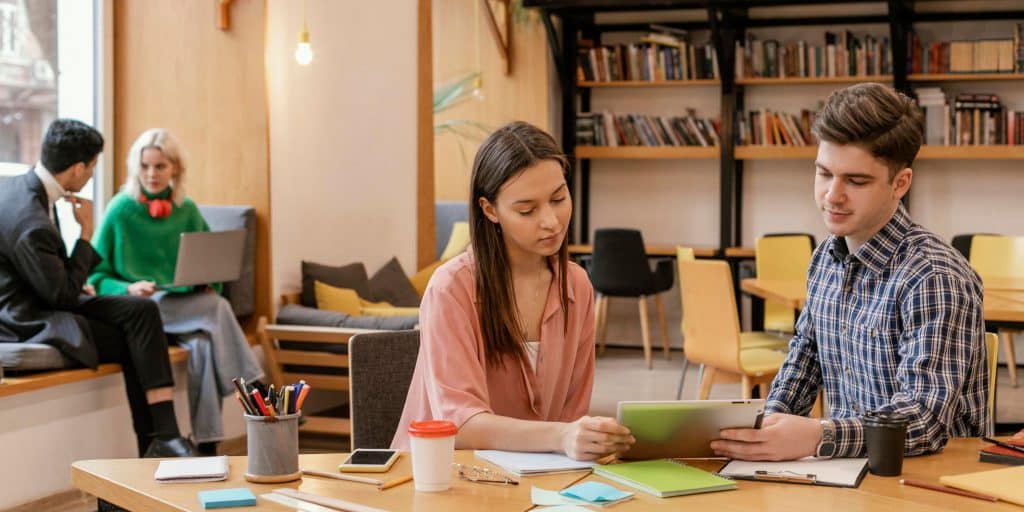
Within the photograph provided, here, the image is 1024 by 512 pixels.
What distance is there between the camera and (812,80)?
8.08m

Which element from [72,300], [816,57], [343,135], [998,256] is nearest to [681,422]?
[72,300]

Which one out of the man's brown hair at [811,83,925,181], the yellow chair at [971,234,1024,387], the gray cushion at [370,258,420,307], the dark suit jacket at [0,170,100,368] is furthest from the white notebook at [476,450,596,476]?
the yellow chair at [971,234,1024,387]

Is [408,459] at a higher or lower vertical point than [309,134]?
lower

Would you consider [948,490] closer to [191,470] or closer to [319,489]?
[319,489]

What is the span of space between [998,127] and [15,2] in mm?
6086

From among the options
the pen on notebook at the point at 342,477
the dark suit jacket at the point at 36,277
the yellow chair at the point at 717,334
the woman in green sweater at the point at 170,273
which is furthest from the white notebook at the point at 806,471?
the woman in green sweater at the point at 170,273

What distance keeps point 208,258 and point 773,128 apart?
4.75 meters

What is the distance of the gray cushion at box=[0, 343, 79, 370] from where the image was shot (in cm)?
407

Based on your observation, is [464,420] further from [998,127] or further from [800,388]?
[998,127]

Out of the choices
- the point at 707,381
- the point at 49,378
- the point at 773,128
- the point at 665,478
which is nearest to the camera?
the point at 665,478

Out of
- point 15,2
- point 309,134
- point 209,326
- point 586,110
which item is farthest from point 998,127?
A: point 15,2

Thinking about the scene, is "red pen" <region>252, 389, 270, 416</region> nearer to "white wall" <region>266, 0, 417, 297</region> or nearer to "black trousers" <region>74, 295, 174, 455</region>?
"black trousers" <region>74, 295, 174, 455</region>

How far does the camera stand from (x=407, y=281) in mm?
6262

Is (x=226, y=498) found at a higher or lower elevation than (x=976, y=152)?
lower
